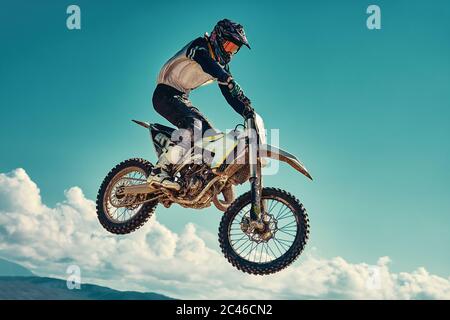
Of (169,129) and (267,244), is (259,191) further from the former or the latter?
(169,129)

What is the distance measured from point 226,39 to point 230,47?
184 millimetres

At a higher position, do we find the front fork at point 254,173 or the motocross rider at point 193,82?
the motocross rider at point 193,82

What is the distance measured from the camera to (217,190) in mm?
12062

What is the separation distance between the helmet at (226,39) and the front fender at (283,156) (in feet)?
6.54

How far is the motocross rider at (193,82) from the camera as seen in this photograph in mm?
11555

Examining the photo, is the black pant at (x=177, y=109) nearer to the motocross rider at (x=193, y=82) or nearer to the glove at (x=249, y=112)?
the motocross rider at (x=193, y=82)

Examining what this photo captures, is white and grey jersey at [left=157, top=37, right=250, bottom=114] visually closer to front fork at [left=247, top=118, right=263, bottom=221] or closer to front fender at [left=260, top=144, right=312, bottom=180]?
front fork at [left=247, top=118, right=263, bottom=221]

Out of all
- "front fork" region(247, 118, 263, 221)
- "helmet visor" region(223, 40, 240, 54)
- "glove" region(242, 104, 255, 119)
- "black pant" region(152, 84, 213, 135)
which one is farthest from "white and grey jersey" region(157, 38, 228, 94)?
"front fork" region(247, 118, 263, 221)

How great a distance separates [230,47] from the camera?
38.9ft

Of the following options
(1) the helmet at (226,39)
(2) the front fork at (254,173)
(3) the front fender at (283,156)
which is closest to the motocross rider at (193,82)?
(1) the helmet at (226,39)

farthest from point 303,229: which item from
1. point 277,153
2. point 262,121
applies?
point 262,121

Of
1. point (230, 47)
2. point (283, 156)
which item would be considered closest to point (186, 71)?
point (230, 47)

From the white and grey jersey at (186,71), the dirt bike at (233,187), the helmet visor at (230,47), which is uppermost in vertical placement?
the helmet visor at (230,47)

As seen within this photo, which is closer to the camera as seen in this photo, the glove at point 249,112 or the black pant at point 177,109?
the glove at point 249,112
